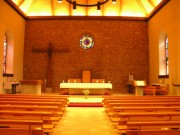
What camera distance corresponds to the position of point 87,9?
13789mm

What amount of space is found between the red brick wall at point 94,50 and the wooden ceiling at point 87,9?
1.42 ft

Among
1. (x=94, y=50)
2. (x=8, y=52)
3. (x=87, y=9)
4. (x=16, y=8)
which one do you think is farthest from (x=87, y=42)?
(x=8, y=52)

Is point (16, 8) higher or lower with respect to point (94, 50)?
higher

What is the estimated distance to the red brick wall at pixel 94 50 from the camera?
45.4 feet

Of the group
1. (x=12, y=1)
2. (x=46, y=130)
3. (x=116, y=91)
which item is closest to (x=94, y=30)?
(x=116, y=91)

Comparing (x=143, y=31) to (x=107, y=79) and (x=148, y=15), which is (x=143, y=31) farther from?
(x=107, y=79)

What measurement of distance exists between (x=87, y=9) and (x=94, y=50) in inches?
101

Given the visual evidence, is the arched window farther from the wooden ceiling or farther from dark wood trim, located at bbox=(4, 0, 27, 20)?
dark wood trim, located at bbox=(4, 0, 27, 20)

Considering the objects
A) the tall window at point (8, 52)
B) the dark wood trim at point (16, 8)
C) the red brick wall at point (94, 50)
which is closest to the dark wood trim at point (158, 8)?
the red brick wall at point (94, 50)

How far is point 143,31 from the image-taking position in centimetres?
1411

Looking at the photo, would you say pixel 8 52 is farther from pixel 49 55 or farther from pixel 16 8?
pixel 49 55

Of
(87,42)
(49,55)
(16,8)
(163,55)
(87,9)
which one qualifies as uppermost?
(87,9)

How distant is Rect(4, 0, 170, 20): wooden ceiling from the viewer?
13.5 metres

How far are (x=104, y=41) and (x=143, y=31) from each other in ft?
8.36
